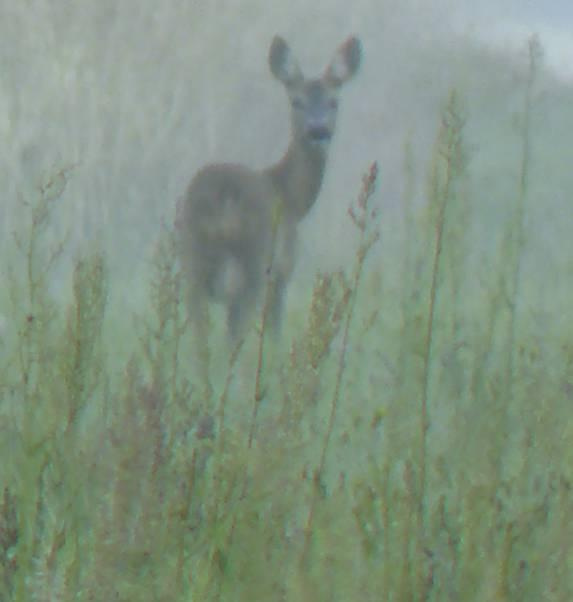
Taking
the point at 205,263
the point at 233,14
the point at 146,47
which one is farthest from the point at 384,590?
the point at 233,14

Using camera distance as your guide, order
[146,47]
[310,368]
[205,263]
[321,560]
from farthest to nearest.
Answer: [146,47] < [205,263] < [310,368] < [321,560]

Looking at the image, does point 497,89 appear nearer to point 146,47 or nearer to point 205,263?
point 146,47

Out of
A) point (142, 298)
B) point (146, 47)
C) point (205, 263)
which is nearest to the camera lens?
point (205, 263)

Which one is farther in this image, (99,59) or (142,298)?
(99,59)

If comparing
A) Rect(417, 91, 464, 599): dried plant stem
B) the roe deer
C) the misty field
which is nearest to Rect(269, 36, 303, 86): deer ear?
the roe deer

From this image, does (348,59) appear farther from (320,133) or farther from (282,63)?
(320,133)

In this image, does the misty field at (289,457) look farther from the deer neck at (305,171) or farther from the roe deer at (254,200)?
the deer neck at (305,171)

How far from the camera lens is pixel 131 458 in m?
2.12

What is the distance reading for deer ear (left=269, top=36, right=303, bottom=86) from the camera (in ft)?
28.7

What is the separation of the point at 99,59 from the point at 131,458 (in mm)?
13878

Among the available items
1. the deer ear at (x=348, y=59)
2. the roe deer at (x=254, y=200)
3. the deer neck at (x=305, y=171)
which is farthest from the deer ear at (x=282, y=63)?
the deer neck at (x=305, y=171)

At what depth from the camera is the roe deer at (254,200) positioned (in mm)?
7664

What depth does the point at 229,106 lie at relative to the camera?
68.2 ft

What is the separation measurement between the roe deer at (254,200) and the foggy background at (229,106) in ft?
4.28
